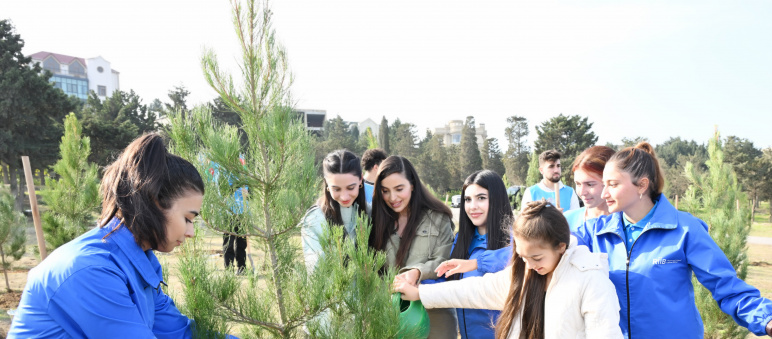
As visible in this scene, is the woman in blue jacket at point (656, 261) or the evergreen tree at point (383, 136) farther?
the evergreen tree at point (383, 136)

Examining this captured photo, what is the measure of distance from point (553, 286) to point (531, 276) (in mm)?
108

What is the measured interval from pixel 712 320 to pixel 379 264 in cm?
494

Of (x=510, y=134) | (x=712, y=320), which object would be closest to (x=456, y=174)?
(x=510, y=134)

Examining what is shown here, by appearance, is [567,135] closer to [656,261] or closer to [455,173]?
[455,173]

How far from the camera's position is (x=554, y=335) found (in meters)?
1.75

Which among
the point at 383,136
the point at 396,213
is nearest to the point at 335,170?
the point at 396,213

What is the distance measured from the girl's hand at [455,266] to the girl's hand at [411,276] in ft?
0.35

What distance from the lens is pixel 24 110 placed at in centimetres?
1905

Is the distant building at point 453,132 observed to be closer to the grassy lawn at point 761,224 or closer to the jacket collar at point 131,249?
the grassy lawn at point 761,224

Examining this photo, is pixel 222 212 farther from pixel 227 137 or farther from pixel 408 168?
pixel 408 168

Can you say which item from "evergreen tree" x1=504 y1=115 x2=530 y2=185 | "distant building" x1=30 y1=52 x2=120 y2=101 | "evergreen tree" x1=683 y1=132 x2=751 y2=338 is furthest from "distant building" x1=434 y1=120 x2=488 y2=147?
"evergreen tree" x1=683 y1=132 x2=751 y2=338

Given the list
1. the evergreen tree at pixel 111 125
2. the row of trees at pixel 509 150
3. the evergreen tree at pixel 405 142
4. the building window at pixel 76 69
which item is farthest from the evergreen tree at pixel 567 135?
the building window at pixel 76 69

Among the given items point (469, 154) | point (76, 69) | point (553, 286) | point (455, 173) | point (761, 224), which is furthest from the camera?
point (76, 69)

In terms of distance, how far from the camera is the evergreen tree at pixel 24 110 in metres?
18.6
